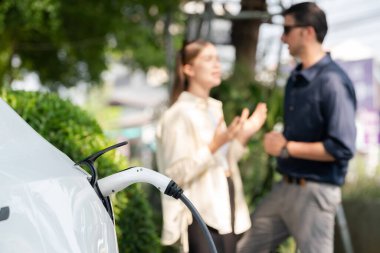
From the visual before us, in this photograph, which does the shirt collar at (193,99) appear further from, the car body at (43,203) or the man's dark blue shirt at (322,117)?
the car body at (43,203)

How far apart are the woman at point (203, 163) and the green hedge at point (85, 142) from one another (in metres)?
0.58

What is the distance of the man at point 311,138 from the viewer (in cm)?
384

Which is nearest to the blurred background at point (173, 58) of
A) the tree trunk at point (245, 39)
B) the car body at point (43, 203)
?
the tree trunk at point (245, 39)

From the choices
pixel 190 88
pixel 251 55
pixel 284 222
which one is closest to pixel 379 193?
pixel 251 55

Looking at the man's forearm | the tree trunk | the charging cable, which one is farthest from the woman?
the tree trunk

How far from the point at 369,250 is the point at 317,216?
270 cm

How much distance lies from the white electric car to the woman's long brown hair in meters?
2.08

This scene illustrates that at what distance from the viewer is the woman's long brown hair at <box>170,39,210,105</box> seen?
4.12 m

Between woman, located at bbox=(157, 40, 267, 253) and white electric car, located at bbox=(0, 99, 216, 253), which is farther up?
white electric car, located at bbox=(0, 99, 216, 253)

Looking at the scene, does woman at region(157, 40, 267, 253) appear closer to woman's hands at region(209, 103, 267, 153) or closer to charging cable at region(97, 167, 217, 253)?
woman's hands at region(209, 103, 267, 153)

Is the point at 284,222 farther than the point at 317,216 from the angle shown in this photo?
Yes

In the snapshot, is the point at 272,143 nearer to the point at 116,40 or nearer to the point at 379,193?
the point at 379,193

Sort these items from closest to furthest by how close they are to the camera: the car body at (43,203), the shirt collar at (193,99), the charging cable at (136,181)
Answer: the car body at (43,203)
the charging cable at (136,181)
the shirt collar at (193,99)

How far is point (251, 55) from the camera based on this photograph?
8.30 m
